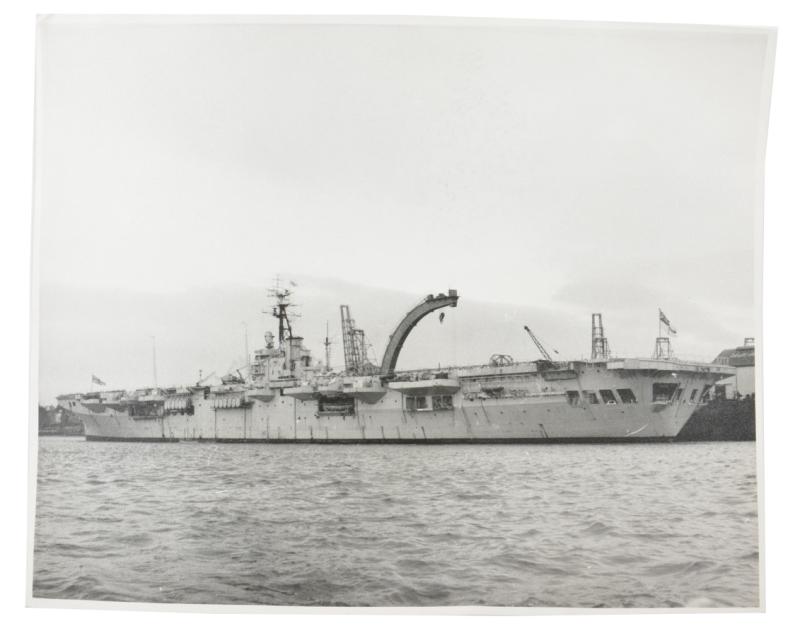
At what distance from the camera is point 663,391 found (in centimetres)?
382

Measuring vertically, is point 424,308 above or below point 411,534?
above

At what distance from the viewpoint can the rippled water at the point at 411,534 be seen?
3508 mm

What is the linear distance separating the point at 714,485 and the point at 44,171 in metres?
4.10

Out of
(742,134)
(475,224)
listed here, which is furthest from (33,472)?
(742,134)

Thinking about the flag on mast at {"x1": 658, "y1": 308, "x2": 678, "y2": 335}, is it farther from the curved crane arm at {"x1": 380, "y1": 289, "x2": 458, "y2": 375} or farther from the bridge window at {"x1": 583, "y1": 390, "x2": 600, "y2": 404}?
the curved crane arm at {"x1": 380, "y1": 289, "x2": 458, "y2": 375}

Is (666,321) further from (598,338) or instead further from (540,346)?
(540,346)

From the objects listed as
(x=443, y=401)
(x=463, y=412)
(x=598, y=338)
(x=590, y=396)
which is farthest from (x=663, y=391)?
(x=443, y=401)

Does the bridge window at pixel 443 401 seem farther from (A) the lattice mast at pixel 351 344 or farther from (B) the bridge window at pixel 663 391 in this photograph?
(B) the bridge window at pixel 663 391

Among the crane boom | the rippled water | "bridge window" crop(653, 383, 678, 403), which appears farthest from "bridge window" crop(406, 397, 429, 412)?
"bridge window" crop(653, 383, 678, 403)

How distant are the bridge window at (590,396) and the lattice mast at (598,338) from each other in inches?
23.4

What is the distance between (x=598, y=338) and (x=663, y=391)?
535 millimetres

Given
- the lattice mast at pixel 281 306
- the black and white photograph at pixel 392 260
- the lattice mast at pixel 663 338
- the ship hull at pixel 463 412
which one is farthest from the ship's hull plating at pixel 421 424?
the lattice mast at pixel 281 306

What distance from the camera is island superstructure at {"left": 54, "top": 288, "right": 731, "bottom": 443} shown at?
372 centimetres

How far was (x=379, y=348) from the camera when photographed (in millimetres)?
3811
